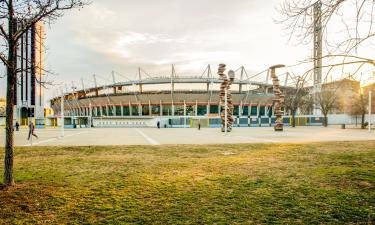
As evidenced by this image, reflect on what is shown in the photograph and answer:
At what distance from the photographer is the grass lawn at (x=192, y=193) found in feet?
17.0

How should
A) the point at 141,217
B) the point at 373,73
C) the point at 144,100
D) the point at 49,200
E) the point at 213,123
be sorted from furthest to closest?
1. the point at 144,100
2. the point at 213,123
3. the point at 373,73
4. the point at 49,200
5. the point at 141,217

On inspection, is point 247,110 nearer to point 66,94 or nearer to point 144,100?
point 144,100

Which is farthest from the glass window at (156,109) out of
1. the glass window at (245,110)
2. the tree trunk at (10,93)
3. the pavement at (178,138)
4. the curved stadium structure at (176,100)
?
the tree trunk at (10,93)

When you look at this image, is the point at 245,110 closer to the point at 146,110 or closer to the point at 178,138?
the point at 146,110

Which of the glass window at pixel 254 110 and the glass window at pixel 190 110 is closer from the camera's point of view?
the glass window at pixel 190 110

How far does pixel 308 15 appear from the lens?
661 centimetres

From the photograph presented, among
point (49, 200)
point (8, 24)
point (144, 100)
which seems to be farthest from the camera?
point (144, 100)

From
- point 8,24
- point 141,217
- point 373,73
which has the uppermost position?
point 8,24

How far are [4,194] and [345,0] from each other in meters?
8.21

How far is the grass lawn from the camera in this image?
5.18 meters

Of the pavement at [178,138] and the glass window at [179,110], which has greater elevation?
the glass window at [179,110]

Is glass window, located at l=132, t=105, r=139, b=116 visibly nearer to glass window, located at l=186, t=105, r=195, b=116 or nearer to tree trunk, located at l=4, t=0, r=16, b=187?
glass window, located at l=186, t=105, r=195, b=116

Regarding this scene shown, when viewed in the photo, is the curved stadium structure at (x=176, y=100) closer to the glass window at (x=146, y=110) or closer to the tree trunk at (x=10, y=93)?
the glass window at (x=146, y=110)

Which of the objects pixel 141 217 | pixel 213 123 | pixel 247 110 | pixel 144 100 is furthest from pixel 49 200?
pixel 247 110
